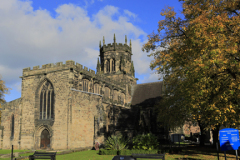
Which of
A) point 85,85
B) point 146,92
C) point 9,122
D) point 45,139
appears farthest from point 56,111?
point 146,92

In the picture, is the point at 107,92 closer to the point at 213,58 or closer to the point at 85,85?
the point at 85,85

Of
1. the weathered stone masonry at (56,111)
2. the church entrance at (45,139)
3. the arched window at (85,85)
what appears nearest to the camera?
the weathered stone masonry at (56,111)

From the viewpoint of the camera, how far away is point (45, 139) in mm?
27859

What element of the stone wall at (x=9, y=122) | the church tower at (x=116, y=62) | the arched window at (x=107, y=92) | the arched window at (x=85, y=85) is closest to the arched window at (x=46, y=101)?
the stone wall at (x=9, y=122)

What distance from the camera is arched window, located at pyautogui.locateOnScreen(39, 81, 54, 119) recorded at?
28.7 m

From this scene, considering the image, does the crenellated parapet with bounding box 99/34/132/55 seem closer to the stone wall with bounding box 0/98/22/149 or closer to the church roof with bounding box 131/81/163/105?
the church roof with bounding box 131/81/163/105

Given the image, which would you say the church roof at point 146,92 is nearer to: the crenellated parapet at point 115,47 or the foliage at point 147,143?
the crenellated parapet at point 115,47

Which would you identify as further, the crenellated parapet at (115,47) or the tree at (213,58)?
the crenellated parapet at (115,47)

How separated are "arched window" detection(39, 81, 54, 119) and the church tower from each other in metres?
17.1

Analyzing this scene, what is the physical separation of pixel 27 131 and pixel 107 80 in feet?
51.0

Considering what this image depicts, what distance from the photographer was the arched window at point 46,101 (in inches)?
1131

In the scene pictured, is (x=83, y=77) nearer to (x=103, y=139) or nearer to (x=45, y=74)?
(x=45, y=74)

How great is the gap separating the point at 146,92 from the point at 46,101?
23.0m

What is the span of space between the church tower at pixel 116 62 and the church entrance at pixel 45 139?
66.8ft
